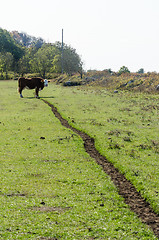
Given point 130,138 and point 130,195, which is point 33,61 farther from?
point 130,195

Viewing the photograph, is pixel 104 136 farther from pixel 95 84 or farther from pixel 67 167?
pixel 95 84

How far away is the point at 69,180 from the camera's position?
414 inches

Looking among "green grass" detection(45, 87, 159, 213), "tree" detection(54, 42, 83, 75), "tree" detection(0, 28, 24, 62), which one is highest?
"tree" detection(0, 28, 24, 62)

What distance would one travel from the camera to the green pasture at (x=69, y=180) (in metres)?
7.29

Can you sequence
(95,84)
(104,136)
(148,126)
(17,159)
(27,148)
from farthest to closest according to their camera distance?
(95,84) < (148,126) < (104,136) < (27,148) < (17,159)

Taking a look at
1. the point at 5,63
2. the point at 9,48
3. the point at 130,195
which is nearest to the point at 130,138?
the point at 130,195

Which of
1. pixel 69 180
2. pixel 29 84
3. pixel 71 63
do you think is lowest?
pixel 69 180

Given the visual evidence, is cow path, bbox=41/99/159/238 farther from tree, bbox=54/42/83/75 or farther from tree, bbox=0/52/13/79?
tree, bbox=0/52/13/79

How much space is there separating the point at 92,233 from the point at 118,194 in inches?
107

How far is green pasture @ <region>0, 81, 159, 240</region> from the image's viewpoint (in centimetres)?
729

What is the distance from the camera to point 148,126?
67.8 feet

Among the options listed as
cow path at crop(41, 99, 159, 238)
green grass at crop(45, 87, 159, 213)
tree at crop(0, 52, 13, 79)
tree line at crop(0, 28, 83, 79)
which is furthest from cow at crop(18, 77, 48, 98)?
tree at crop(0, 52, 13, 79)

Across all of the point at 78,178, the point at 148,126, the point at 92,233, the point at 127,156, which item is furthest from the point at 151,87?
the point at 92,233

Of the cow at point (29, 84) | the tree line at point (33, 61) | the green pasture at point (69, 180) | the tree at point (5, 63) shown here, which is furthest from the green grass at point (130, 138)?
the tree at point (5, 63)
